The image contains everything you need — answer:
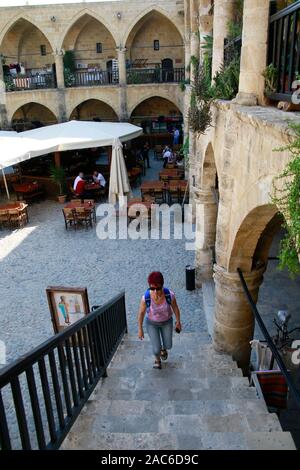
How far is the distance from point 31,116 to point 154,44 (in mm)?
9404

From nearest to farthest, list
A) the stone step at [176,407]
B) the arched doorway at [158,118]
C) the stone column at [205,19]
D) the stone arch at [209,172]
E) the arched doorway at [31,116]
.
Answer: the stone step at [176,407] < the stone arch at [209,172] < the stone column at [205,19] < the arched doorway at [158,118] < the arched doorway at [31,116]

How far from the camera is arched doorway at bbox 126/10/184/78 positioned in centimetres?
2297

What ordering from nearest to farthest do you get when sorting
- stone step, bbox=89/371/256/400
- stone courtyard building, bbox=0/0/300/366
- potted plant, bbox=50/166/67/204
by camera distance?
stone courtyard building, bbox=0/0/300/366, stone step, bbox=89/371/256/400, potted plant, bbox=50/166/67/204

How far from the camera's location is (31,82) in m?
22.0

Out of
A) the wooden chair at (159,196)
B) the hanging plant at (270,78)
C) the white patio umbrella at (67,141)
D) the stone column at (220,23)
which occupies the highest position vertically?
the stone column at (220,23)

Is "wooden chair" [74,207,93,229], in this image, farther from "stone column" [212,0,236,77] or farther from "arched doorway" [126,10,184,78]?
"arched doorway" [126,10,184,78]

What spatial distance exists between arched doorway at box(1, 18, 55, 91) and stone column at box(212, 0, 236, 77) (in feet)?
60.3

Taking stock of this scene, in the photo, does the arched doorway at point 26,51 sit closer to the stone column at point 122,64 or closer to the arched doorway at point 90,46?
the arched doorway at point 90,46

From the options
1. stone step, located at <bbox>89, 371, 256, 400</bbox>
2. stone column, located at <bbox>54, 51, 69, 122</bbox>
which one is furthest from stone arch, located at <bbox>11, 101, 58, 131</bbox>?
stone step, located at <bbox>89, 371, 256, 400</bbox>

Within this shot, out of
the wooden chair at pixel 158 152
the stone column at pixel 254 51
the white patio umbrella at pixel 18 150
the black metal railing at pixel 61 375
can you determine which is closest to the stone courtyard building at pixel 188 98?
the stone column at pixel 254 51

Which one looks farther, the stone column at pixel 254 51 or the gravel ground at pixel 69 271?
the gravel ground at pixel 69 271

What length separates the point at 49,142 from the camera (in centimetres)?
1369

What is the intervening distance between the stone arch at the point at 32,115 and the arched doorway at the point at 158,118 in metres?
5.76

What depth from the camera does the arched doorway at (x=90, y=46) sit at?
76.7ft
